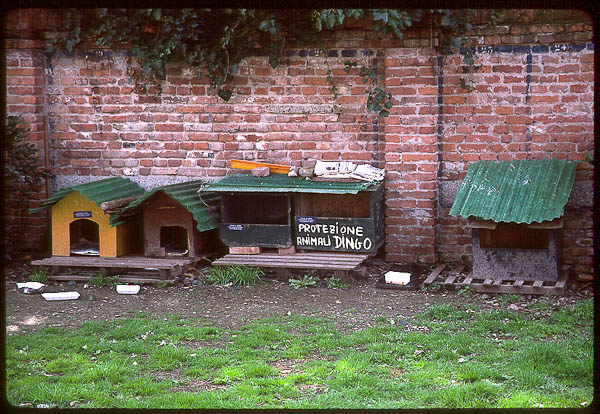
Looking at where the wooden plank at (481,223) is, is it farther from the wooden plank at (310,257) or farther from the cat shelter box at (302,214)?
the wooden plank at (310,257)

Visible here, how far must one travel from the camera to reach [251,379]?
15.1 feet

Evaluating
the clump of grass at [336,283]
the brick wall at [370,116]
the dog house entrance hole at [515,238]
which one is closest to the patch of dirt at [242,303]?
the clump of grass at [336,283]

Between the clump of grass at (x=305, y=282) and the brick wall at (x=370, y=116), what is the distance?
42.8 inches

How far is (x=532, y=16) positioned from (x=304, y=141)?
2.68m

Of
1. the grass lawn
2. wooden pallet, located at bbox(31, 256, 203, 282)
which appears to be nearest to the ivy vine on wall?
wooden pallet, located at bbox(31, 256, 203, 282)

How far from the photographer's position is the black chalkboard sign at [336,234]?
279 inches

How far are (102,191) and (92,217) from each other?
309mm

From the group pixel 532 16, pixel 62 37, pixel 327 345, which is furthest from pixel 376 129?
pixel 62 37

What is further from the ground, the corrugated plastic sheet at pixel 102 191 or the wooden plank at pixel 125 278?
the corrugated plastic sheet at pixel 102 191

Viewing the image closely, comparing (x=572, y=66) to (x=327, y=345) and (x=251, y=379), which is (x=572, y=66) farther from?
(x=251, y=379)

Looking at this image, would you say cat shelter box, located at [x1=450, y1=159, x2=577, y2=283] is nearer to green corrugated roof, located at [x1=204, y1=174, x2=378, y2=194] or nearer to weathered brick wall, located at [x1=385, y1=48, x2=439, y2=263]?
weathered brick wall, located at [x1=385, y1=48, x2=439, y2=263]

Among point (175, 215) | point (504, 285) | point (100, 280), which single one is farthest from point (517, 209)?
point (100, 280)

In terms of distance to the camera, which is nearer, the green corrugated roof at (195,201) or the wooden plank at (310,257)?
the wooden plank at (310,257)

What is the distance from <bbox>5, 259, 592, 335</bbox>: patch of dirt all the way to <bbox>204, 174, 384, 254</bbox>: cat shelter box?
453mm
